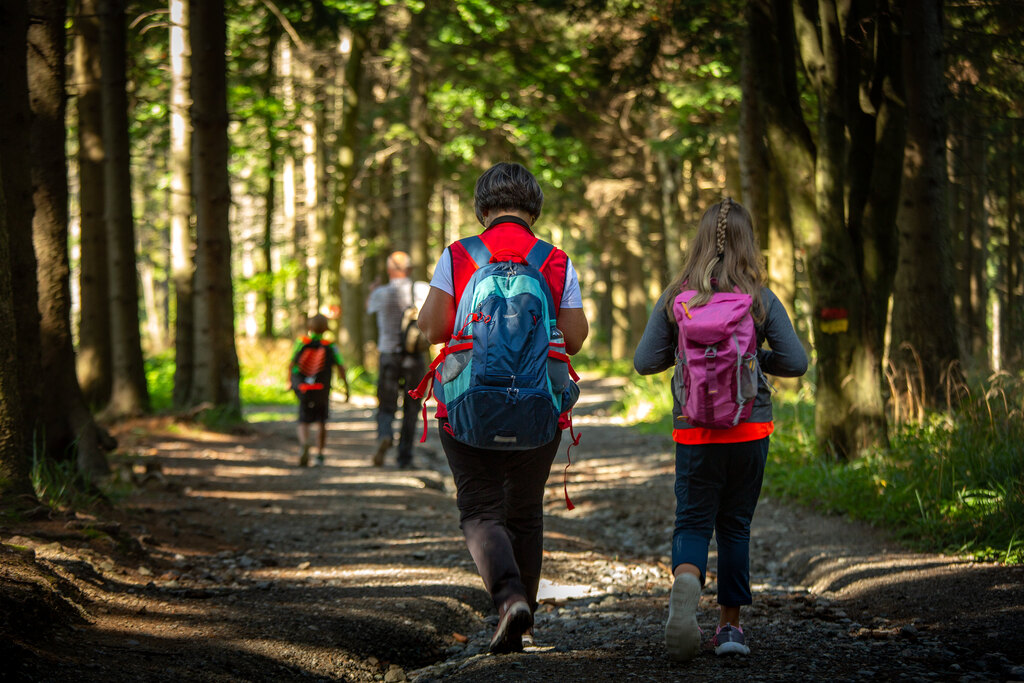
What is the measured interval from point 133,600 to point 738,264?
3.33 metres

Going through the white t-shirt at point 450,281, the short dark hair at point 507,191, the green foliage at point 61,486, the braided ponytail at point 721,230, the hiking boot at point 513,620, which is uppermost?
the short dark hair at point 507,191

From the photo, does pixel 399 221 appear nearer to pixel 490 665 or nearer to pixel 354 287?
pixel 354 287

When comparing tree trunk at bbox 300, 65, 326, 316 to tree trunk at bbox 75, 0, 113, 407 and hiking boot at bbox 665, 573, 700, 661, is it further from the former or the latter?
hiking boot at bbox 665, 573, 700, 661

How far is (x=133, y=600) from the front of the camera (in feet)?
16.4

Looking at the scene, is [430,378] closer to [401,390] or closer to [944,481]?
[944,481]

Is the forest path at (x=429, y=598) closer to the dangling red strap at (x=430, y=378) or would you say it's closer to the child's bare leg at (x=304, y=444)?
the dangling red strap at (x=430, y=378)

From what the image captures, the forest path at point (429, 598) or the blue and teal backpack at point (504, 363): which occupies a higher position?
the blue and teal backpack at point (504, 363)

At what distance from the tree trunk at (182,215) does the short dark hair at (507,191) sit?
11.7 meters

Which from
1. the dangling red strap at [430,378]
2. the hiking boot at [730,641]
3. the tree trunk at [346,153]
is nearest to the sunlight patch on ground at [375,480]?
the dangling red strap at [430,378]

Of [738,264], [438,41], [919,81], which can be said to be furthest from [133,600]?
[438,41]

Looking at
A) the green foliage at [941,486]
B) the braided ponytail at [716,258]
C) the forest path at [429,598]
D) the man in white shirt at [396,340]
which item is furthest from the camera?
the man in white shirt at [396,340]

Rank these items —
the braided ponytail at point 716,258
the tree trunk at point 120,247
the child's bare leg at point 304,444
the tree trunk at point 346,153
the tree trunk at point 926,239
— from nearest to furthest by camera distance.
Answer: the braided ponytail at point 716,258 < the tree trunk at point 926,239 < the child's bare leg at point 304,444 < the tree trunk at point 120,247 < the tree trunk at point 346,153

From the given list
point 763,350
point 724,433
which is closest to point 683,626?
point 724,433

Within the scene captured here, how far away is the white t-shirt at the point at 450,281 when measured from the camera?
13.5 ft
